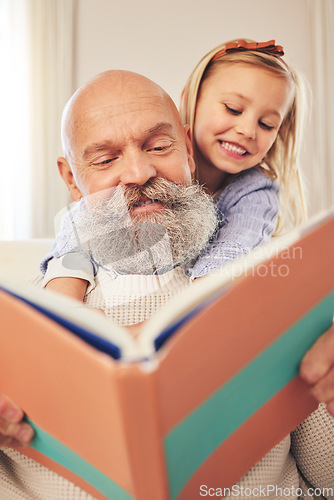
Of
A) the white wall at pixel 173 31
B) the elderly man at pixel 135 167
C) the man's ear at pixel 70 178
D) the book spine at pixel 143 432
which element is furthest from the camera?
the white wall at pixel 173 31

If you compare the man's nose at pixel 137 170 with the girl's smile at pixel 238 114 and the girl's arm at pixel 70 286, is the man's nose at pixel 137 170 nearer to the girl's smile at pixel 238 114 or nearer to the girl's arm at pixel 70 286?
the girl's arm at pixel 70 286

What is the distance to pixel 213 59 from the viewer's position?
1.49 meters

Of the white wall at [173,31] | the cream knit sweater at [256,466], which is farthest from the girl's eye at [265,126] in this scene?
the white wall at [173,31]

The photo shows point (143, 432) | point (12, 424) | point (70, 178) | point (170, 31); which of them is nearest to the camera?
point (143, 432)

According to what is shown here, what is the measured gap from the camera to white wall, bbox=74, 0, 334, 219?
339 cm

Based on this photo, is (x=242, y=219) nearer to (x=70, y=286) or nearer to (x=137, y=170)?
(x=137, y=170)

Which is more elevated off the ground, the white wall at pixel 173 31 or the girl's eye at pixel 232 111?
the white wall at pixel 173 31

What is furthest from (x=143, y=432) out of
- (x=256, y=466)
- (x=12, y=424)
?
(x=256, y=466)

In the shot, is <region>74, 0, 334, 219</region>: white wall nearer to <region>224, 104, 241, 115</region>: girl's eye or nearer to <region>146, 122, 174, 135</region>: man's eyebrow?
<region>224, 104, 241, 115</region>: girl's eye

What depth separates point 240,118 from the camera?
1.37m

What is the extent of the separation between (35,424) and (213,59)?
4.28ft

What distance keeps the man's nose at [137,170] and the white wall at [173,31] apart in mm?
2679

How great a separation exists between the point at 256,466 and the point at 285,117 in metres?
1.22

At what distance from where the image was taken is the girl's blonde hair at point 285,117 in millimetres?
1408
